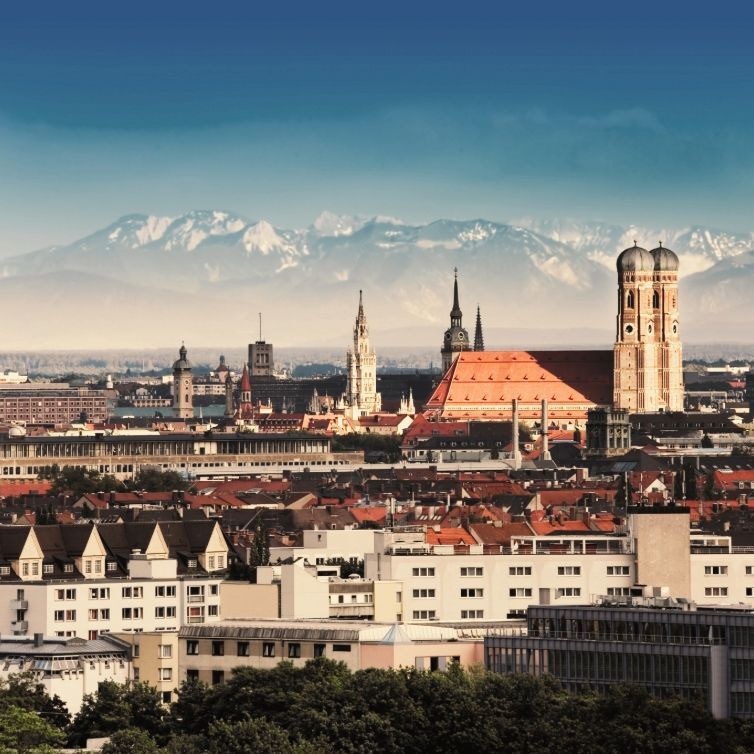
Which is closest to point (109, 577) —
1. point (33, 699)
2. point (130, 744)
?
point (33, 699)

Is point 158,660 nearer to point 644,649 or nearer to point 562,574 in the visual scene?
point 644,649

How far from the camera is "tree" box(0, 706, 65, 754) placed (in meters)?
55.8

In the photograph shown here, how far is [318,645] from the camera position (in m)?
61.5

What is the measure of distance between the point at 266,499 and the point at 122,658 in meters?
70.8

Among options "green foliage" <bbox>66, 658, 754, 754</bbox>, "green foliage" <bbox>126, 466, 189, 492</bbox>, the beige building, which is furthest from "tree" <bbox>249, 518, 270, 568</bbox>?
"green foliage" <bbox>126, 466, 189, 492</bbox>

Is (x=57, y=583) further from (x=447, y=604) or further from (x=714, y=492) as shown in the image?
(x=714, y=492)

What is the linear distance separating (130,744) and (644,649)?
876 centimetres

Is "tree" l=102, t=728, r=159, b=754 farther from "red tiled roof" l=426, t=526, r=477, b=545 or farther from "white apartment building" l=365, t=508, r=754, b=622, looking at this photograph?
"red tiled roof" l=426, t=526, r=477, b=545

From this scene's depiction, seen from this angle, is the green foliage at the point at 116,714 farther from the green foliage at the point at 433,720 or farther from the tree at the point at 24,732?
the tree at the point at 24,732

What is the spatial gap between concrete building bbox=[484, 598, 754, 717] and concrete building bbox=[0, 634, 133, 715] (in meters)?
8.31

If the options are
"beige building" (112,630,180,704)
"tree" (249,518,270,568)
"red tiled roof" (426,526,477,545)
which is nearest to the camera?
"beige building" (112,630,180,704)

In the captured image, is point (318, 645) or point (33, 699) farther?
point (318, 645)

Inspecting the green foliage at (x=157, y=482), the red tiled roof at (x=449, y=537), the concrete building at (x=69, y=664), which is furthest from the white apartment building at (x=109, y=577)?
the green foliage at (x=157, y=482)

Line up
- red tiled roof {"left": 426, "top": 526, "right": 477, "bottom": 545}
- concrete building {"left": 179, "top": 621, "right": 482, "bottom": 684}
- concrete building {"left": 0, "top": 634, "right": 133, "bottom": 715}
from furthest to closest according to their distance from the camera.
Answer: red tiled roof {"left": 426, "top": 526, "right": 477, "bottom": 545}
concrete building {"left": 0, "top": 634, "right": 133, "bottom": 715}
concrete building {"left": 179, "top": 621, "right": 482, "bottom": 684}
